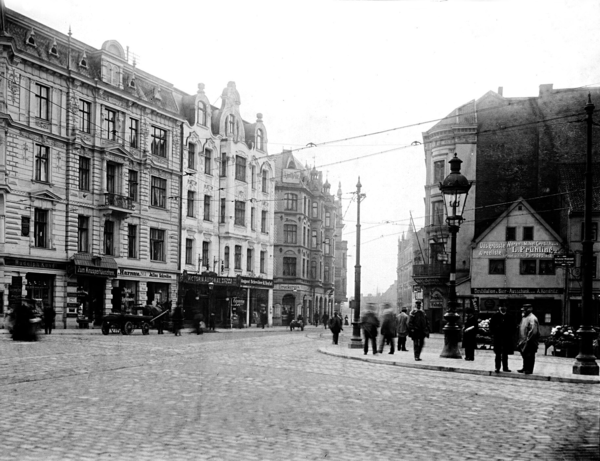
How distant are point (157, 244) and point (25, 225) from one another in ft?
36.8

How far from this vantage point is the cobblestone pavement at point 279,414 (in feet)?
→ 23.6

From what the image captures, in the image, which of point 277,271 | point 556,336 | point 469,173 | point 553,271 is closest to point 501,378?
point 556,336

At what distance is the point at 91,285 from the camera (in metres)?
38.5

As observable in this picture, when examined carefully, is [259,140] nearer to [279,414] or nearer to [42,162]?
[42,162]

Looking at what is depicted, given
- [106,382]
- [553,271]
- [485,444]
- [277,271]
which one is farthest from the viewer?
[277,271]

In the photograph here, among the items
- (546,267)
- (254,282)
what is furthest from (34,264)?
(546,267)

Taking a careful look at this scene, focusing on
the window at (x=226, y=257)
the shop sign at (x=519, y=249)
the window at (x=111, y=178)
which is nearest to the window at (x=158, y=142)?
the window at (x=111, y=178)

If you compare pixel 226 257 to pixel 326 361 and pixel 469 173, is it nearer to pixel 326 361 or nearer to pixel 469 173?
pixel 469 173

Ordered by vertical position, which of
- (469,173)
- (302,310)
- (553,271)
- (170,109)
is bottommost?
(302,310)

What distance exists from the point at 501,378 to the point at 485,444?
8.59m

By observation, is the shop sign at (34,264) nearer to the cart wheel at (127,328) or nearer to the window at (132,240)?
the window at (132,240)

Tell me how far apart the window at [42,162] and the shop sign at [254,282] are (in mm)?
20139

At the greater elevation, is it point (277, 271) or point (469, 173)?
point (469, 173)

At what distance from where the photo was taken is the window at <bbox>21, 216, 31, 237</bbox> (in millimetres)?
33969
